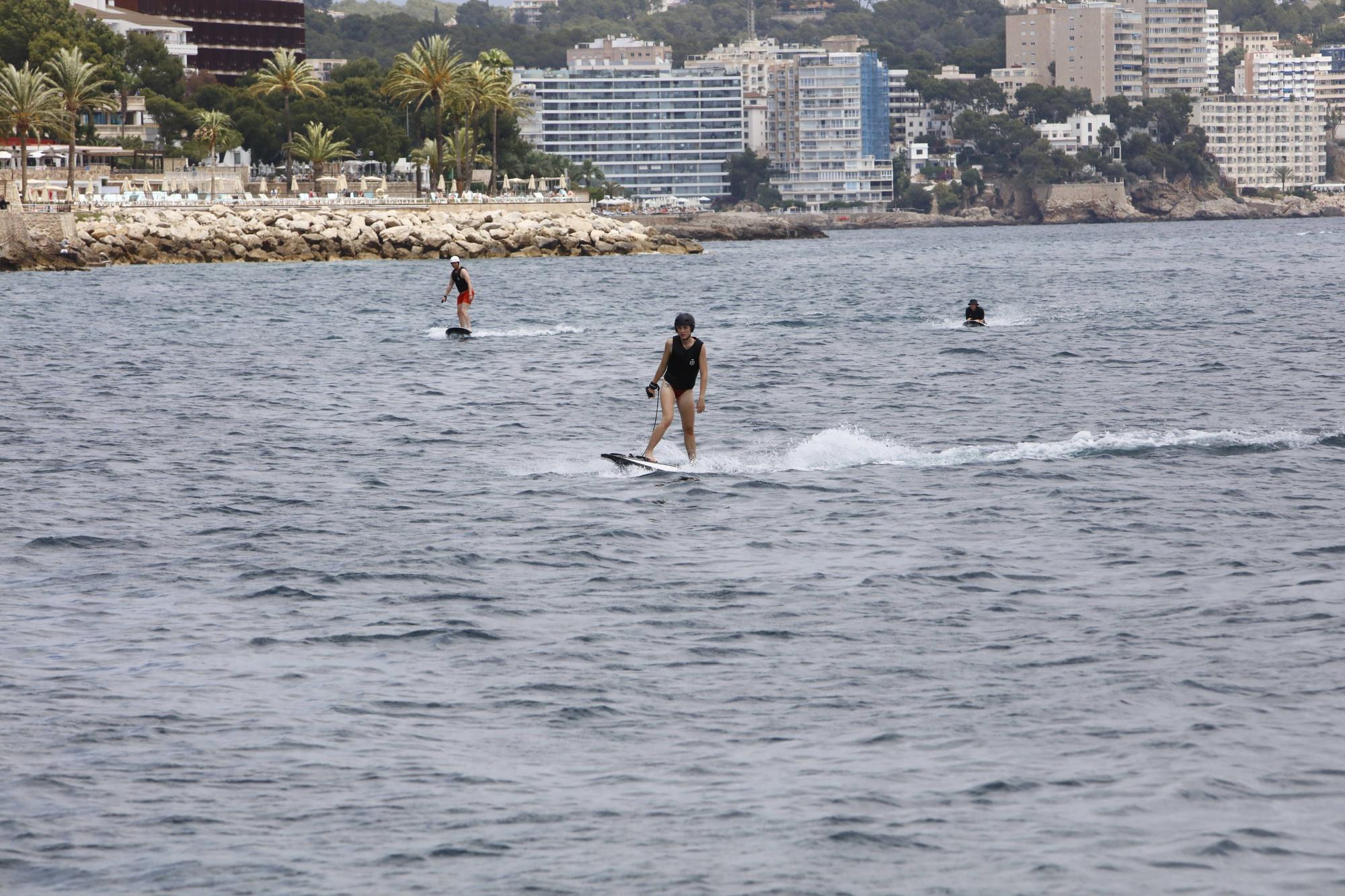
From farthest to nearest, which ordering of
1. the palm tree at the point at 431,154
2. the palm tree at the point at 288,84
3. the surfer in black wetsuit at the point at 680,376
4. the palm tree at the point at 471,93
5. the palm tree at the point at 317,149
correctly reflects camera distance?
the palm tree at the point at 431,154, the palm tree at the point at 471,93, the palm tree at the point at 317,149, the palm tree at the point at 288,84, the surfer in black wetsuit at the point at 680,376

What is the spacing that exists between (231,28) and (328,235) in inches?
2935

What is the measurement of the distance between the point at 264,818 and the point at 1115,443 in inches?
529

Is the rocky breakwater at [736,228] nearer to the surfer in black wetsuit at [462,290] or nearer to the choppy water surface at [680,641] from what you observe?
the surfer in black wetsuit at [462,290]

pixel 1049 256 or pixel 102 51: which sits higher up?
Answer: pixel 102 51

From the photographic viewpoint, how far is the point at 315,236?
86.0 m

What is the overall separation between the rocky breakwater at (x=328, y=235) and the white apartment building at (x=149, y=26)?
159ft

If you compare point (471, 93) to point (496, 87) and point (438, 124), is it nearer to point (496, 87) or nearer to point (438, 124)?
point (496, 87)

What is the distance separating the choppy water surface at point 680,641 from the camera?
8.20m

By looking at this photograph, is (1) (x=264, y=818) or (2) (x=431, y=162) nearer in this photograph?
(1) (x=264, y=818)

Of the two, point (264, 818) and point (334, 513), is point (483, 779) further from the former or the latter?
point (334, 513)

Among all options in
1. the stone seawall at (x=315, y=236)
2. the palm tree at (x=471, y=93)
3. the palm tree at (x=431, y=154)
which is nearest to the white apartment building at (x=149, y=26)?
the palm tree at (x=431, y=154)

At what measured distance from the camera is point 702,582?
1339 centimetres

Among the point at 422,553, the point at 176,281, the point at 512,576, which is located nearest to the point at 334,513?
the point at 422,553

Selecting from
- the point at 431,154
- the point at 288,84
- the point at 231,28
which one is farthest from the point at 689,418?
the point at 231,28
